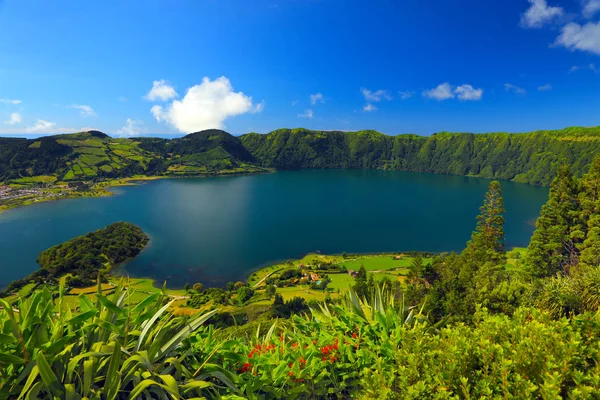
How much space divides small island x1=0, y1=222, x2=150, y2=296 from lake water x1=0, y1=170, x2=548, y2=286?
385cm

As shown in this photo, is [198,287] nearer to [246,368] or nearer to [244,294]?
[244,294]

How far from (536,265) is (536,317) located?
31108 mm

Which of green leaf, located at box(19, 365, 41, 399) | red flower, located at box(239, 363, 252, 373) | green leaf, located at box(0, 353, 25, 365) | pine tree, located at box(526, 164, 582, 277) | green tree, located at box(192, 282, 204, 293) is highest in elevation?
green leaf, located at box(0, 353, 25, 365)

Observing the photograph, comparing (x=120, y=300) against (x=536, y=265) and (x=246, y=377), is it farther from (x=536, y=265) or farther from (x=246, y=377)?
(x=536, y=265)

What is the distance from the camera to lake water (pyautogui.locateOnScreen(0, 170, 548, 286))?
68.1m

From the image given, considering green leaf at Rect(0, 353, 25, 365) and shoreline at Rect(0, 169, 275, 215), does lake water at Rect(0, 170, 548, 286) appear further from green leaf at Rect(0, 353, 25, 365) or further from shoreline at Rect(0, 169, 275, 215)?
green leaf at Rect(0, 353, 25, 365)

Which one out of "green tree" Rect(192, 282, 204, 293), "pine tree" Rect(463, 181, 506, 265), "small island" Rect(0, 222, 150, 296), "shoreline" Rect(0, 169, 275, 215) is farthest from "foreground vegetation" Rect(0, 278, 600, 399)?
"shoreline" Rect(0, 169, 275, 215)

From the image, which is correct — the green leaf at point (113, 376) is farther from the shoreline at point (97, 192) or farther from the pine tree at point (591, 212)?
the shoreline at point (97, 192)

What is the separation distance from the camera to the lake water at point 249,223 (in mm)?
68125

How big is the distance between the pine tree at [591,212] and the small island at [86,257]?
2566 inches

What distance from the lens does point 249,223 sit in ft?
316

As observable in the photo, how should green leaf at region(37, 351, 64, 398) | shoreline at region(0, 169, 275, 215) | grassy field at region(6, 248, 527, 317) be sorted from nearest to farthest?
green leaf at region(37, 351, 64, 398)
grassy field at region(6, 248, 527, 317)
shoreline at region(0, 169, 275, 215)

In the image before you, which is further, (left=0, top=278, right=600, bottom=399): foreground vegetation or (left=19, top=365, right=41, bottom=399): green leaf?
(left=0, top=278, right=600, bottom=399): foreground vegetation

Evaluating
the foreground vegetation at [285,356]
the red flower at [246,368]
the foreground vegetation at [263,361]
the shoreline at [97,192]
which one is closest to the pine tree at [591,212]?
the foreground vegetation at [285,356]
